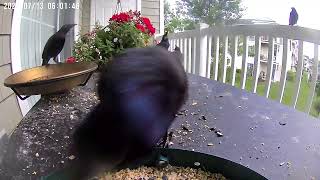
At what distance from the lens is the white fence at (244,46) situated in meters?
1.56

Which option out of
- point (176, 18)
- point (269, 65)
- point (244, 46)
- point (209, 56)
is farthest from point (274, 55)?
point (176, 18)

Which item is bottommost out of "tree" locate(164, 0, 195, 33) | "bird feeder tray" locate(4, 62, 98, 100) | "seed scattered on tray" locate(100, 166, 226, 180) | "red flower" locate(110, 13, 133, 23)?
"seed scattered on tray" locate(100, 166, 226, 180)

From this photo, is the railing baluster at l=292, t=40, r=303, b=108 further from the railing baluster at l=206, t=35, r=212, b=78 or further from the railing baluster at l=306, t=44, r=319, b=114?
the railing baluster at l=206, t=35, r=212, b=78

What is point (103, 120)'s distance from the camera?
0.18m

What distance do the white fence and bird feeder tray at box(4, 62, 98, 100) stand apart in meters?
0.35

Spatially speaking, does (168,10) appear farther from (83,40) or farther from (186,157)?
(186,157)

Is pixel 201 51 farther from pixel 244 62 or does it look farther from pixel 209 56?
pixel 244 62

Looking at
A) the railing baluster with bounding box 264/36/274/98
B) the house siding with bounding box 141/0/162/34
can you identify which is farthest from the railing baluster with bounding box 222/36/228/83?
the house siding with bounding box 141/0/162/34

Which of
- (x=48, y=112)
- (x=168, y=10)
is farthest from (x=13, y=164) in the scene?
(x=168, y=10)

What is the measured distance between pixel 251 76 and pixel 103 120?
2.08 metres

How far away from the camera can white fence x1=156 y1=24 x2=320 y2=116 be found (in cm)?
156

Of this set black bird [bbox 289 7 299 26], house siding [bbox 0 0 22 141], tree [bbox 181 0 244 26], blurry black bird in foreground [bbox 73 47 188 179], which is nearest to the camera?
blurry black bird in foreground [bbox 73 47 188 179]

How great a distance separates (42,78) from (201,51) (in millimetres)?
1983

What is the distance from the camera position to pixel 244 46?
80.1 inches
